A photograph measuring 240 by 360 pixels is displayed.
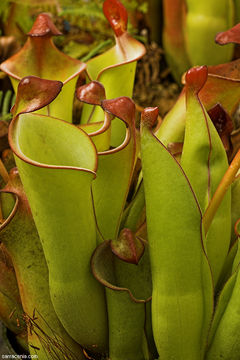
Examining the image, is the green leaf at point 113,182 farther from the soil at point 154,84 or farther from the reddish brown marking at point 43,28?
the soil at point 154,84

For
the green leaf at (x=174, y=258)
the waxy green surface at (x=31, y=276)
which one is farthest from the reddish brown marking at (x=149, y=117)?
the waxy green surface at (x=31, y=276)

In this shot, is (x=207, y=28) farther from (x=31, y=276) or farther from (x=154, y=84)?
(x=31, y=276)

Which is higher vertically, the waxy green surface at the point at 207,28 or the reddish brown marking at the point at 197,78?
the reddish brown marking at the point at 197,78

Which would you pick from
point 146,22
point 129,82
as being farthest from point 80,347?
point 146,22

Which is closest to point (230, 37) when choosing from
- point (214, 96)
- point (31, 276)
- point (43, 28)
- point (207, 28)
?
point (214, 96)

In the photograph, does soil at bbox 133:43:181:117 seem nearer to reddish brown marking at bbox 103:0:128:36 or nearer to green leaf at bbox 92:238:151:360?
reddish brown marking at bbox 103:0:128:36

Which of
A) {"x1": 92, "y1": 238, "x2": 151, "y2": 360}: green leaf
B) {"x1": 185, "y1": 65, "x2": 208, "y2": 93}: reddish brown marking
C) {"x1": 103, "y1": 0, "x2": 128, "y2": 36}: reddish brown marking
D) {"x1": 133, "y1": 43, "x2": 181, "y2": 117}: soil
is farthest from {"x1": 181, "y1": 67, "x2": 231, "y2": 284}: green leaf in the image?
{"x1": 133, "y1": 43, "x2": 181, "y2": 117}: soil

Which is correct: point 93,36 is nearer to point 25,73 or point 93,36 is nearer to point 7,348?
point 25,73
